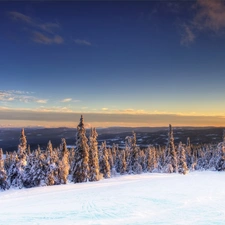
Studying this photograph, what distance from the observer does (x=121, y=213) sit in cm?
1391

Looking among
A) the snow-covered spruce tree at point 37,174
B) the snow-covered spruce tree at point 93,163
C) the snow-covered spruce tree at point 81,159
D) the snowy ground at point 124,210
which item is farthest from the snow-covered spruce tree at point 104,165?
the snowy ground at point 124,210

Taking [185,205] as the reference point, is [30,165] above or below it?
below

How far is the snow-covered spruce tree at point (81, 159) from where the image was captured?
41688 mm

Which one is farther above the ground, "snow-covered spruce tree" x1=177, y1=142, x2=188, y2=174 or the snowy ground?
the snowy ground

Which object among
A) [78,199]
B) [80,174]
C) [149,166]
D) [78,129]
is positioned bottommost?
[149,166]

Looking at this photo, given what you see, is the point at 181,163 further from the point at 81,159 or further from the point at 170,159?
the point at 81,159

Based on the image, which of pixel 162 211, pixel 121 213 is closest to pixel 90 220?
pixel 121 213

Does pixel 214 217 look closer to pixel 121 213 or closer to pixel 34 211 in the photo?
pixel 121 213

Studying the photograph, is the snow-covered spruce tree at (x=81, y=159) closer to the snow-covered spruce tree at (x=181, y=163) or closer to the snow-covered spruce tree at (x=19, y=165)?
the snow-covered spruce tree at (x=19, y=165)

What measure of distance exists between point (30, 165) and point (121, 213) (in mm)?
39985

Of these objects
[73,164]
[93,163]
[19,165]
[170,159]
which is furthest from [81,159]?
[170,159]

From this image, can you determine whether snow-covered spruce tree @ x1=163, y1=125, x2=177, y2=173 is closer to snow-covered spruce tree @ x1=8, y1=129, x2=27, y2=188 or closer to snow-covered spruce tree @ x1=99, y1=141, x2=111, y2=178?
snow-covered spruce tree @ x1=99, y1=141, x2=111, y2=178

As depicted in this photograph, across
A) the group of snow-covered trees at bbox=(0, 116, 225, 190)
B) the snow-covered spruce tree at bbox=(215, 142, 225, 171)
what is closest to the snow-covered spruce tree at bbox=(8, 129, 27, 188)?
the group of snow-covered trees at bbox=(0, 116, 225, 190)

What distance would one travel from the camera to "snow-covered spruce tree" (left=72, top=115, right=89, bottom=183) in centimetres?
4169
